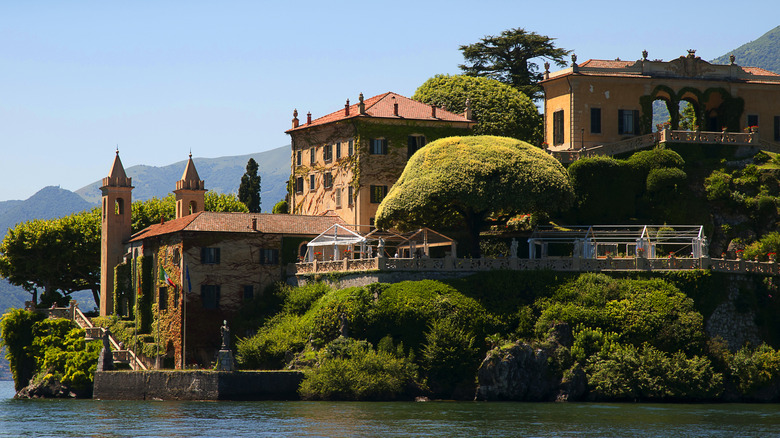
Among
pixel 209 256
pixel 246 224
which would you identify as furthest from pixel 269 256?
pixel 209 256

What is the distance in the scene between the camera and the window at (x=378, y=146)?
80.9 meters

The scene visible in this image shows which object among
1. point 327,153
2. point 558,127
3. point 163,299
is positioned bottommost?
point 163,299

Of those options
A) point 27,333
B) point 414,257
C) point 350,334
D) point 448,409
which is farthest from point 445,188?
point 27,333

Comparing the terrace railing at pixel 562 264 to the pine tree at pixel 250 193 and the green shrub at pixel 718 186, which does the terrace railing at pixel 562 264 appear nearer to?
the green shrub at pixel 718 186

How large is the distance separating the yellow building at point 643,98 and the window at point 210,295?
26.3m

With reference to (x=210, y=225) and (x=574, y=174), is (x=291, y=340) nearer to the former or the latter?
(x=210, y=225)

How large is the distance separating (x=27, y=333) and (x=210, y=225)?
57.7 ft

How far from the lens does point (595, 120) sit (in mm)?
82312

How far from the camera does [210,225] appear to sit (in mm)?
74375

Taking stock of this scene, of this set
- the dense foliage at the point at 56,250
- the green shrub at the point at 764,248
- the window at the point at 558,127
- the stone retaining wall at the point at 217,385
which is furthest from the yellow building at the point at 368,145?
the green shrub at the point at 764,248

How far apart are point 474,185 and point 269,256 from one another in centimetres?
1488

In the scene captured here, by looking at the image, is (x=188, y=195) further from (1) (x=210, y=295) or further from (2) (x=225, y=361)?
(2) (x=225, y=361)

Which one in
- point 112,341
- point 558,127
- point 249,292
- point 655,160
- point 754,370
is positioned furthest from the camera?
point 558,127

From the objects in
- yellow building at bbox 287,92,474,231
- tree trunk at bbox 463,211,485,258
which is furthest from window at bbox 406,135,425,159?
tree trunk at bbox 463,211,485,258
